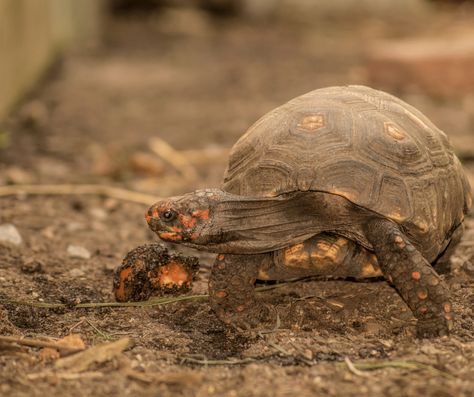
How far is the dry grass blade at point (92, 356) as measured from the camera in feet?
9.38

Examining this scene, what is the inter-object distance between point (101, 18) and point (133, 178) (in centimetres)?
919

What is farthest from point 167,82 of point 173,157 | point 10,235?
point 10,235

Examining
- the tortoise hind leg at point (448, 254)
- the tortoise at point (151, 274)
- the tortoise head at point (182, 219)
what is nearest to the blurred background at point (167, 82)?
the tortoise at point (151, 274)

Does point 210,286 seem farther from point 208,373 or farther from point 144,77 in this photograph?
point 144,77

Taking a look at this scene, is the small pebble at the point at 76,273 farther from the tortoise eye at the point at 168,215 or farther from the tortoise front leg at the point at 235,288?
the tortoise eye at the point at 168,215

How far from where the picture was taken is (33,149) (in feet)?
22.2

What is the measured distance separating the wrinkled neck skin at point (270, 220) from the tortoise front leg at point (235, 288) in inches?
4.7

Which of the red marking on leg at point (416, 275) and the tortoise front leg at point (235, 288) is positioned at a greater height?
the red marking on leg at point (416, 275)

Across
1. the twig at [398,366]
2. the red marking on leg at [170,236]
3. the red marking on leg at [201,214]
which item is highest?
the red marking on leg at [201,214]

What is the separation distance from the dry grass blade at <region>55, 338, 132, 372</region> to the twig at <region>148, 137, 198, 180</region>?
10.8ft

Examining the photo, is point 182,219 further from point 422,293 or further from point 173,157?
point 173,157

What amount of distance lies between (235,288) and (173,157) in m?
3.55

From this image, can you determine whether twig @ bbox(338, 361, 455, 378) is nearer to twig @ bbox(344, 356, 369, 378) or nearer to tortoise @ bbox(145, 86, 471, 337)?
twig @ bbox(344, 356, 369, 378)

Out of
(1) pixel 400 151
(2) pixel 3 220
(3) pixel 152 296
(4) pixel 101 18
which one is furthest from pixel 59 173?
(4) pixel 101 18
